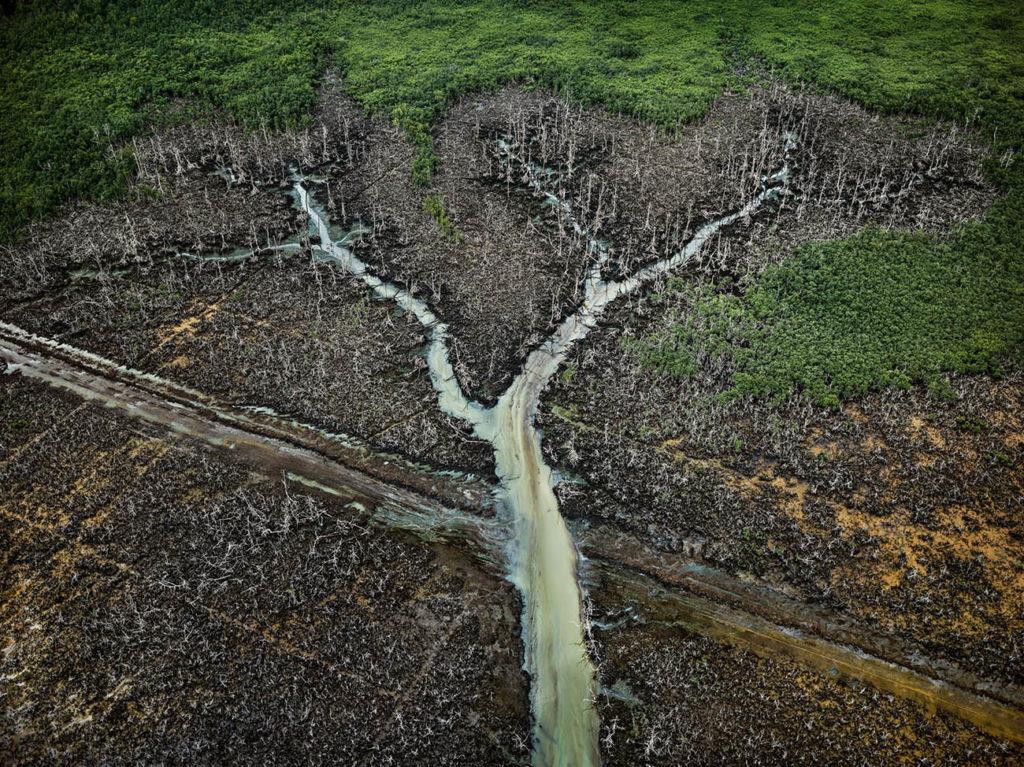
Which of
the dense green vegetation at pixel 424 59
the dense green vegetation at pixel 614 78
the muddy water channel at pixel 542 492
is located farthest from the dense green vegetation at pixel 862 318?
the dense green vegetation at pixel 424 59

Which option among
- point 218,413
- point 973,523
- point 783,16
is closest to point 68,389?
point 218,413

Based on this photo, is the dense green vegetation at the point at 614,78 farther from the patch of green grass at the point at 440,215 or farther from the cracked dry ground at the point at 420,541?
the cracked dry ground at the point at 420,541

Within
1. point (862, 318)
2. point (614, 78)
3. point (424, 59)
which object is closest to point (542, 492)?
point (862, 318)

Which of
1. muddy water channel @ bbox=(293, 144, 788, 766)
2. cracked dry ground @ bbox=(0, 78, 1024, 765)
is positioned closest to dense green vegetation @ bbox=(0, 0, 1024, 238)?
cracked dry ground @ bbox=(0, 78, 1024, 765)

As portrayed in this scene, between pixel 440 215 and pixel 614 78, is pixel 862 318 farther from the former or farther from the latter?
pixel 614 78

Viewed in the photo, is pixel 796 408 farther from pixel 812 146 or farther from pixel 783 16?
pixel 783 16
